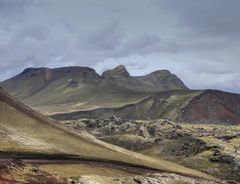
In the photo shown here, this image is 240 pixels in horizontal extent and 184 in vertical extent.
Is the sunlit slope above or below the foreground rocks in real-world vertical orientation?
above

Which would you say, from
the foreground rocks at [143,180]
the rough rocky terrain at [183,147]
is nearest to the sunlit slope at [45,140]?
the rough rocky terrain at [183,147]

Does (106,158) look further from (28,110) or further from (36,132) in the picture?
(28,110)

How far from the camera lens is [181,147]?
159750mm

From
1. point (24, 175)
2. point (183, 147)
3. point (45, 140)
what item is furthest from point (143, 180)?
point (183, 147)

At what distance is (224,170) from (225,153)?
9592 millimetres

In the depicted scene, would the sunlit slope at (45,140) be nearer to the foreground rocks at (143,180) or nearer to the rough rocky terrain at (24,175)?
the foreground rocks at (143,180)

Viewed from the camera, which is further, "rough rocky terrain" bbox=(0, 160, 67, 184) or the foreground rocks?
the foreground rocks

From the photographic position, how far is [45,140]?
110750 millimetres

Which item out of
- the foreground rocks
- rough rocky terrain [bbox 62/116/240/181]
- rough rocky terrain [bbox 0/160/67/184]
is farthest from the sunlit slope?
rough rocky terrain [bbox 0/160/67/184]

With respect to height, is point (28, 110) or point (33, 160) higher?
point (28, 110)

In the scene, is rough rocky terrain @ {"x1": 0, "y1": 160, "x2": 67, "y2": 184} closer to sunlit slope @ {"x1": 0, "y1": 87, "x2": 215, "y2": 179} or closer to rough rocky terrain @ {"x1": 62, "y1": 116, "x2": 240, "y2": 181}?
sunlit slope @ {"x1": 0, "y1": 87, "x2": 215, "y2": 179}

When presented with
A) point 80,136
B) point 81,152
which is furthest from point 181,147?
point 81,152

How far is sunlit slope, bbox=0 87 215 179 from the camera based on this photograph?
10299cm

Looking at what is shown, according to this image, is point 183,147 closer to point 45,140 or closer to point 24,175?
point 45,140
